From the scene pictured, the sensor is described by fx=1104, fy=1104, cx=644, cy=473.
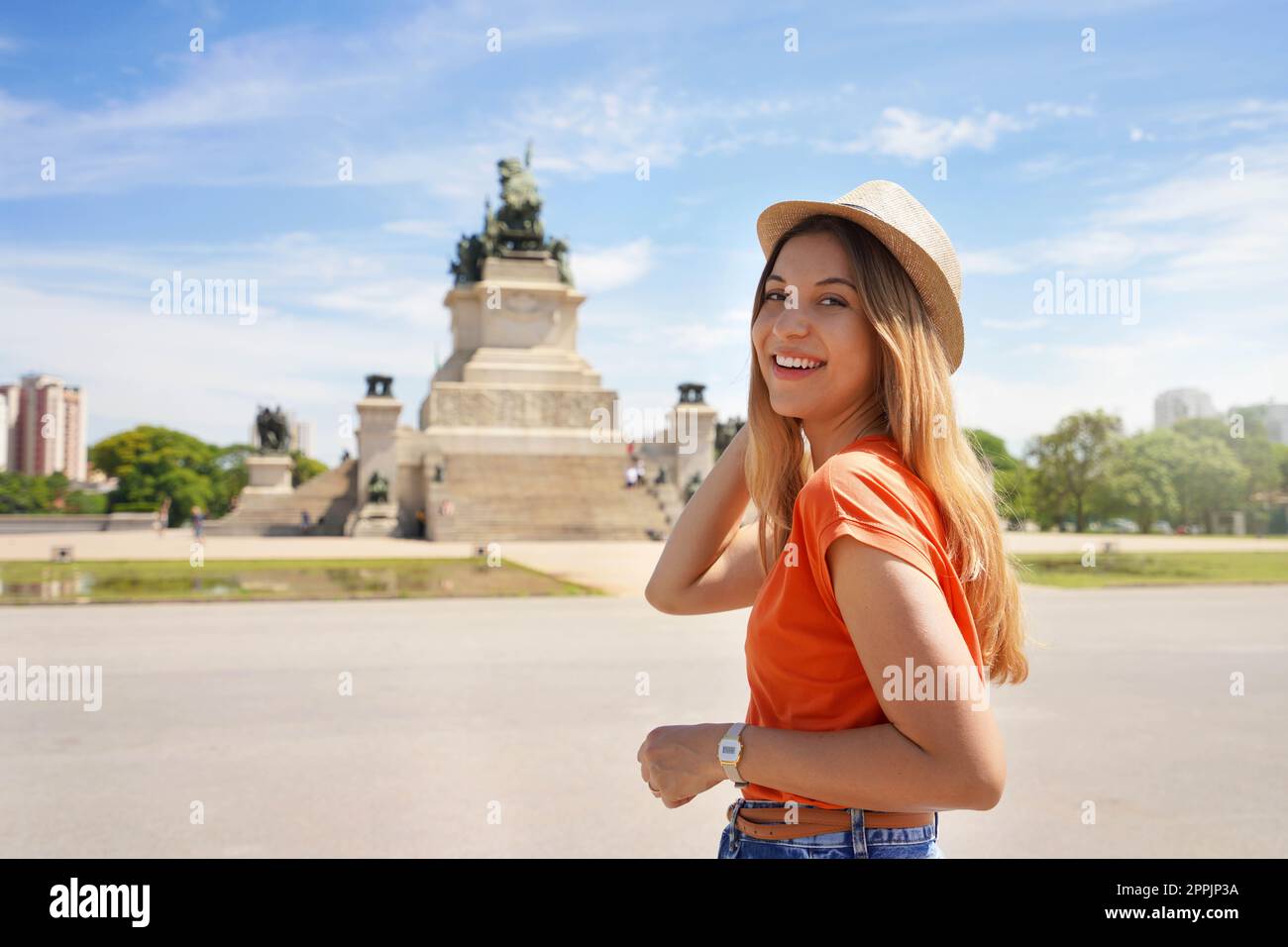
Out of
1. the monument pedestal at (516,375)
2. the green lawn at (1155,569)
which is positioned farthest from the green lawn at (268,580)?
the monument pedestal at (516,375)

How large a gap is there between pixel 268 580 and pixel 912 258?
56.4 ft

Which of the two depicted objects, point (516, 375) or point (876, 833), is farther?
point (516, 375)

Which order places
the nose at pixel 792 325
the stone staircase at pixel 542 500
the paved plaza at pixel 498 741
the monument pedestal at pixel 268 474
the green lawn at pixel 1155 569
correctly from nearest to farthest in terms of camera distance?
1. the nose at pixel 792 325
2. the paved plaza at pixel 498 741
3. the green lawn at pixel 1155 569
4. the stone staircase at pixel 542 500
5. the monument pedestal at pixel 268 474

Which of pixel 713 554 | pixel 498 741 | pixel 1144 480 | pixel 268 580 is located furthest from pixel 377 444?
pixel 713 554

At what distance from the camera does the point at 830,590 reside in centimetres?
159

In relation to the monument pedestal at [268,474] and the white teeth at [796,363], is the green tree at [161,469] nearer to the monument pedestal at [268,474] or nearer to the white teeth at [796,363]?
the monument pedestal at [268,474]

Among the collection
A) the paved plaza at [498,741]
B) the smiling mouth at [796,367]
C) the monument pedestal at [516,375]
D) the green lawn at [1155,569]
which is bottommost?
the paved plaza at [498,741]

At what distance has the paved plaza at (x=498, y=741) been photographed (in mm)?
4855

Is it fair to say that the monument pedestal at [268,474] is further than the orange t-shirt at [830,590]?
Yes

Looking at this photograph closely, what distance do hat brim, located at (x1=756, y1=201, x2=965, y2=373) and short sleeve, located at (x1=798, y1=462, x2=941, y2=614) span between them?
15.0 inches

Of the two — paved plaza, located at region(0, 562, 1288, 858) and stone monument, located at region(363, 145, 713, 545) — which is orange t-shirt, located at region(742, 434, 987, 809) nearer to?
paved plaza, located at region(0, 562, 1288, 858)

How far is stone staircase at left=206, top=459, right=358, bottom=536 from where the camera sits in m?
38.0

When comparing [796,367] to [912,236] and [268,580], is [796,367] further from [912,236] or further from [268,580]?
[268,580]

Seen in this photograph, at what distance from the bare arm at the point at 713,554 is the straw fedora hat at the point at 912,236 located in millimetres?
462
